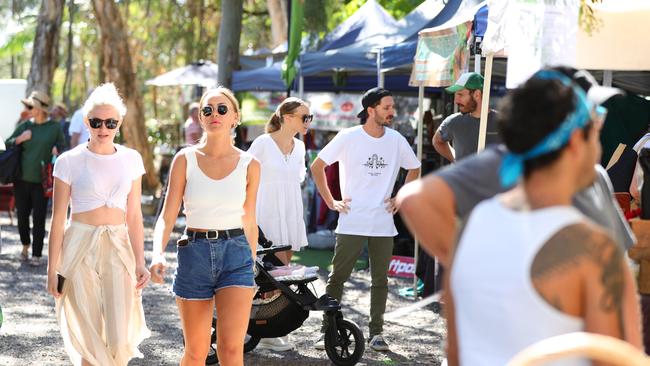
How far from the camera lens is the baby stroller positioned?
26.0 ft

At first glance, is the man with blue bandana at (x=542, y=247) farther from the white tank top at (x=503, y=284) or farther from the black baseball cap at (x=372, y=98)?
the black baseball cap at (x=372, y=98)

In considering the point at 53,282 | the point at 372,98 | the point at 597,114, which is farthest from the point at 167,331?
the point at 597,114

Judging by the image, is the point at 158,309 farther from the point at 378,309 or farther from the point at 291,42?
the point at 291,42

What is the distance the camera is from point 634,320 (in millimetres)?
2607

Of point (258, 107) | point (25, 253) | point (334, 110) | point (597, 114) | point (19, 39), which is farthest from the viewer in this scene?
point (19, 39)

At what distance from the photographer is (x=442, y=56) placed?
32.0 ft

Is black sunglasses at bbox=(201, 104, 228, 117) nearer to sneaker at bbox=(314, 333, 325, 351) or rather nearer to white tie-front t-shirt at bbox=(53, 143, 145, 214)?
white tie-front t-shirt at bbox=(53, 143, 145, 214)

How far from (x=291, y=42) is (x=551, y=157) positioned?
12989 millimetres

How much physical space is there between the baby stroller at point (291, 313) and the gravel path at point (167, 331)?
180 mm

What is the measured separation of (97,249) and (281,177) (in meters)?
2.84

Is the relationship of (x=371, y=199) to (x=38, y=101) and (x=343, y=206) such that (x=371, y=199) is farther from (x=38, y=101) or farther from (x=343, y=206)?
(x=38, y=101)

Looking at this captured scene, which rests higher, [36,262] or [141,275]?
[141,275]

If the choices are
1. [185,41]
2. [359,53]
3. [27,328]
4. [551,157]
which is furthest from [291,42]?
[185,41]

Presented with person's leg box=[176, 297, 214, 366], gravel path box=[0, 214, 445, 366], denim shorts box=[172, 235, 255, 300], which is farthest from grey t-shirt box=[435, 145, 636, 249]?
gravel path box=[0, 214, 445, 366]
